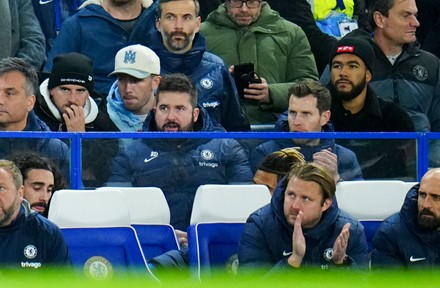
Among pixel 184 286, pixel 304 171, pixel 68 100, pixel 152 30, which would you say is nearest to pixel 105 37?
pixel 152 30

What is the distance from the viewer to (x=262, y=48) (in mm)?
11992

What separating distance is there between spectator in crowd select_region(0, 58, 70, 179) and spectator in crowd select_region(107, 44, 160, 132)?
0.86 metres

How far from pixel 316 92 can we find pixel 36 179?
247 centimetres

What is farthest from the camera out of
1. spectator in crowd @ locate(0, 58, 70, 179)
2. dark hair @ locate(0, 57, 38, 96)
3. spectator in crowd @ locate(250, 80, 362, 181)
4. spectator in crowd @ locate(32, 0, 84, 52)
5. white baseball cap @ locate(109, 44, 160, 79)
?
spectator in crowd @ locate(32, 0, 84, 52)

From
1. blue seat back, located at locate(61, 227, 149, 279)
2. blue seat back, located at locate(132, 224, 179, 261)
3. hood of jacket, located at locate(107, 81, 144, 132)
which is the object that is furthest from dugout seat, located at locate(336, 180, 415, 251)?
hood of jacket, located at locate(107, 81, 144, 132)

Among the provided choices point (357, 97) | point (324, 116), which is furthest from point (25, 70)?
point (357, 97)

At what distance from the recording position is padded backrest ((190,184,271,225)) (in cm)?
943

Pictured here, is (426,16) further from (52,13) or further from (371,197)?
(371,197)

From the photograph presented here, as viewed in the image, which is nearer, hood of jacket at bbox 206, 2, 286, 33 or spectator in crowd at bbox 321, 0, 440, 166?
hood of jacket at bbox 206, 2, 286, 33

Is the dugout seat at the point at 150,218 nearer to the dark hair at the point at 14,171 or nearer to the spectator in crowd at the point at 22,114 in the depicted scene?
the spectator in crowd at the point at 22,114

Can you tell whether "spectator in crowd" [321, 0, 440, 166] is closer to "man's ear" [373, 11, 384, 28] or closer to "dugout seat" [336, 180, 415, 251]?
"man's ear" [373, 11, 384, 28]

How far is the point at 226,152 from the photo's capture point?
9805 mm

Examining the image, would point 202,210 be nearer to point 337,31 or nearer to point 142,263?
point 142,263

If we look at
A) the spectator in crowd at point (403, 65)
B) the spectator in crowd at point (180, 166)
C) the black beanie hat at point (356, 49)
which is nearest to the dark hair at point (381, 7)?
the spectator in crowd at point (403, 65)
